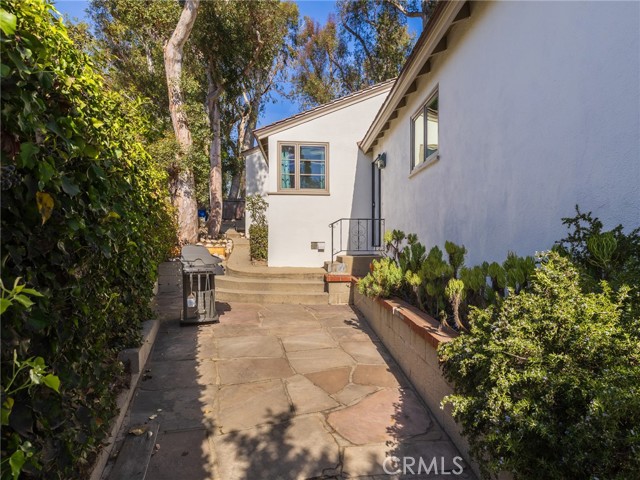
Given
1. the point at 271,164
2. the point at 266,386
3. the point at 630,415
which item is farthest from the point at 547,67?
the point at 271,164

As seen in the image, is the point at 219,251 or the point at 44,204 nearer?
the point at 44,204

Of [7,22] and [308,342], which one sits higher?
[7,22]

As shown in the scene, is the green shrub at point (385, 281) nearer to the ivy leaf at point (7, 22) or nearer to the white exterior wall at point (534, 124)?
the white exterior wall at point (534, 124)

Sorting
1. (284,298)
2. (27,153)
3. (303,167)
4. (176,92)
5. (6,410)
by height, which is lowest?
(284,298)

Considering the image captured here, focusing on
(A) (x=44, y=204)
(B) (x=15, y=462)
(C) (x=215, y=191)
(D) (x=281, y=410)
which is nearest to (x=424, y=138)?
(D) (x=281, y=410)

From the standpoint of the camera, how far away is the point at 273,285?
25.8ft

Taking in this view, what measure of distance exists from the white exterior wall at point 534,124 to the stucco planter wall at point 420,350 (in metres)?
1.15

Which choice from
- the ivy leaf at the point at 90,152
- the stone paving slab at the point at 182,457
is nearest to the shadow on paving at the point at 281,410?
the stone paving slab at the point at 182,457

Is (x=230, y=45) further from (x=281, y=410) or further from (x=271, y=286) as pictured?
(x=281, y=410)

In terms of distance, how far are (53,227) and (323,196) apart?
863cm

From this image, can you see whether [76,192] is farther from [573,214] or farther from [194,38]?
[194,38]

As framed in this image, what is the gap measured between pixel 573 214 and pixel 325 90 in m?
22.5

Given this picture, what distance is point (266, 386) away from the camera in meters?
3.69

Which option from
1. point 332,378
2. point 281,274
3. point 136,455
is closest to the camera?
point 136,455
